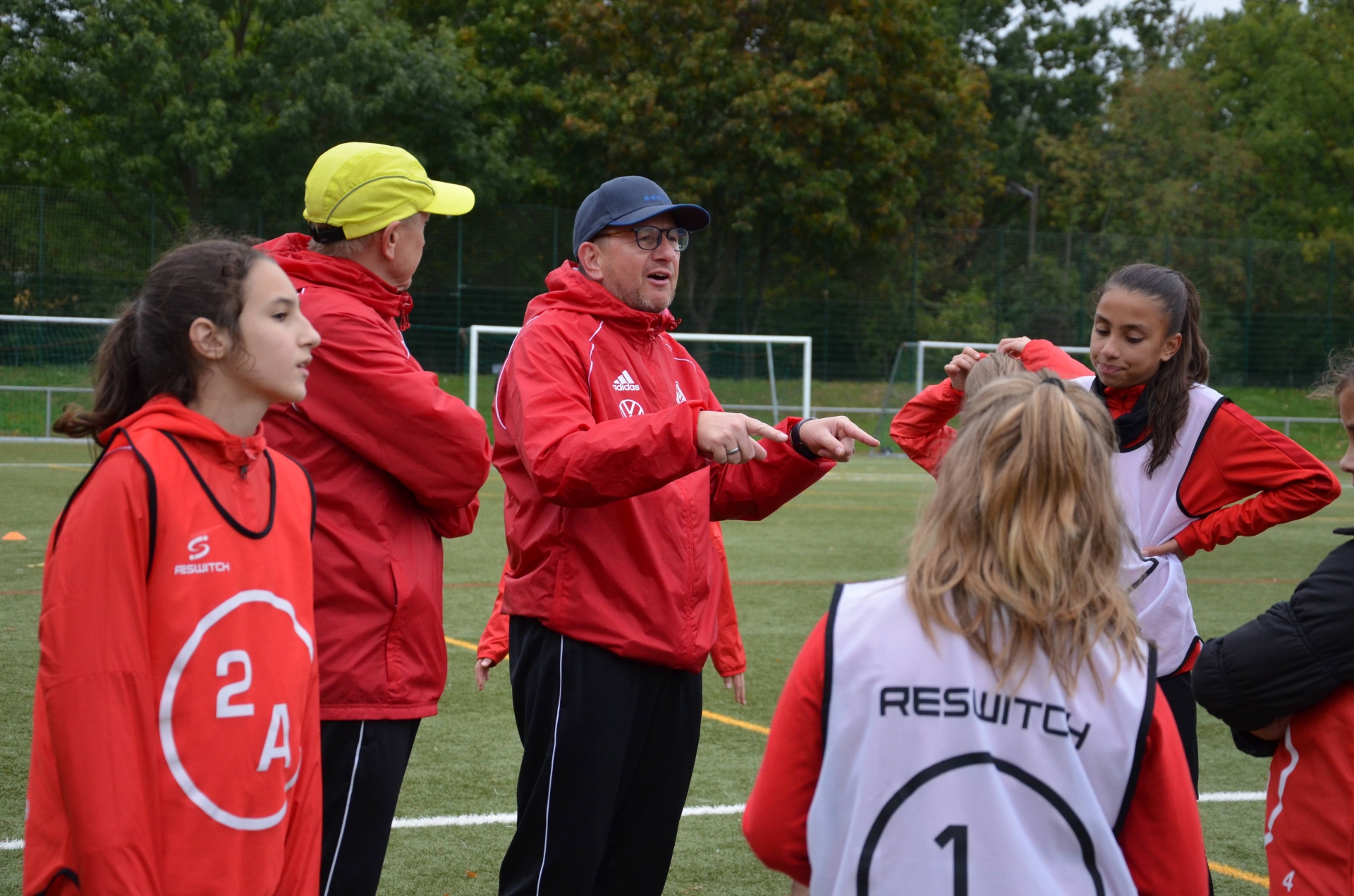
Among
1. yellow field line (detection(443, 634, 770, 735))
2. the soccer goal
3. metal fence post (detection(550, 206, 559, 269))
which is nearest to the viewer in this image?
yellow field line (detection(443, 634, 770, 735))

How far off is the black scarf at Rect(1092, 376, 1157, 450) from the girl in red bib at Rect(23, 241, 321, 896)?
2.22m

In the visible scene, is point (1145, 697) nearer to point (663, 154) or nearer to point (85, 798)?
point (85, 798)

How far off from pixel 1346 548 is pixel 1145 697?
72cm

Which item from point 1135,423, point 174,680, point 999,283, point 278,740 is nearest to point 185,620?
point 174,680

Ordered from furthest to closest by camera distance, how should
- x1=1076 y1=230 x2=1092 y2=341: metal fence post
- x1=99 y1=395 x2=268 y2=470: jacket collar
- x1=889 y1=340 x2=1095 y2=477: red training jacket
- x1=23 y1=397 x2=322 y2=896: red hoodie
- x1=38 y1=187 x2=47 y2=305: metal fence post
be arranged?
x1=1076 y1=230 x2=1092 y2=341: metal fence post < x1=38 y1=187 x2=47 y2=305: metal fence post < x1=889 y1=340 x2=1095 y2=477: red training jacket < x1=99 y1=395 x2=268 y2=470: jacket collar < x1=23 y1=397 x2=322 y2=896: red hoodie

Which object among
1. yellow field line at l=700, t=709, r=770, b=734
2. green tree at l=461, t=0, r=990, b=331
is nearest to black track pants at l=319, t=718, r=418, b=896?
yellow field line at l=700, t=709, r=770, b=734

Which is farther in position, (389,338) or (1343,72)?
(1343,72)

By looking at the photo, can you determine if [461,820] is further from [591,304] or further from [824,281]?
[824,281]

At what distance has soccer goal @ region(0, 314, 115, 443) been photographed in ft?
69.3

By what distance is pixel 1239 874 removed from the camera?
4.40 m

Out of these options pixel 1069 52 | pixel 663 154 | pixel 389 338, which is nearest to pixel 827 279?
pixel 663 154

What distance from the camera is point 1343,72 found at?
39.0 m

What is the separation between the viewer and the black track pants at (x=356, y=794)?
2713 mm

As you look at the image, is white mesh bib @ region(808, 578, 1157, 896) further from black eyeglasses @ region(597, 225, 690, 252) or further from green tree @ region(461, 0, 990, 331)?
green tree @ region(461, 0, 990, 331)
